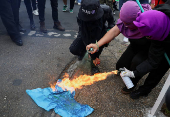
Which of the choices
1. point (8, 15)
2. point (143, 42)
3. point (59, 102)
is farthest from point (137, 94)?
point (8, 15)

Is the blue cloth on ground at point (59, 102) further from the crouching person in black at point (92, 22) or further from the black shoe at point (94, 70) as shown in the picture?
the crouching person in black at point (92, 22)

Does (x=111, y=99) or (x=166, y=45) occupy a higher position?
(x=166, y=45)

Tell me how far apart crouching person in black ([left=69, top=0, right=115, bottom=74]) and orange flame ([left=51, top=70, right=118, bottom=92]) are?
18cm

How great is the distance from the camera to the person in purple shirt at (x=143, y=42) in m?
1.72

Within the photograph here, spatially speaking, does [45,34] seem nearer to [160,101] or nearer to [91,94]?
[91,94]

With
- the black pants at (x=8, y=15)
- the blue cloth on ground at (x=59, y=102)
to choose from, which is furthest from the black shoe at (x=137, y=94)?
the black pants at (x=8, y=15)

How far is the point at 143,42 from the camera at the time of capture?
2.35m

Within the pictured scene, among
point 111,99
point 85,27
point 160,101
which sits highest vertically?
point 85,27

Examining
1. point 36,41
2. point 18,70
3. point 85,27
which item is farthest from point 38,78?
point 36,41

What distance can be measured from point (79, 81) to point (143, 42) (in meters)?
1.51

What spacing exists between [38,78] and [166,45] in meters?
2.47

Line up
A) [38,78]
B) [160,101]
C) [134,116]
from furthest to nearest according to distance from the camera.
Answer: [38,78]
[134,116]
[160,101]

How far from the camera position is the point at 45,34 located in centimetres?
498

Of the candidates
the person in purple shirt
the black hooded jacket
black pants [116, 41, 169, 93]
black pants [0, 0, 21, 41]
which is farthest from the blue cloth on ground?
black pants [0, 0, 21, 41]
